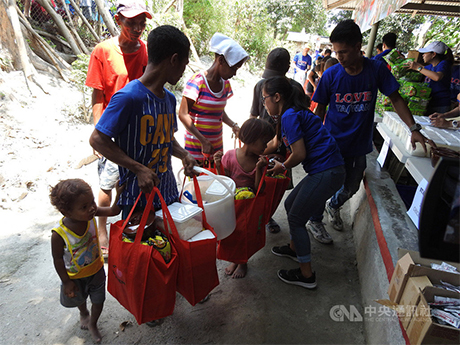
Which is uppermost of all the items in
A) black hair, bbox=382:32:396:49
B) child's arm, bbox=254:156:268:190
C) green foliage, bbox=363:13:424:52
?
green foliage, bbox=363:13:424:52

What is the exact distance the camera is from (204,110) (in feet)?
9.02

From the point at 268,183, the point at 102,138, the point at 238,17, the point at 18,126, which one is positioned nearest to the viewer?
the point at 102,138

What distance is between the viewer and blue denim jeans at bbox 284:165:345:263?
2355 mm

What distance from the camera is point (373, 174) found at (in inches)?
134

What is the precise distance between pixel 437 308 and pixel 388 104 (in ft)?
11.3

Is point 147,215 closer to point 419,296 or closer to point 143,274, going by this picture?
point 143,274

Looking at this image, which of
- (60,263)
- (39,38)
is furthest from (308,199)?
(39,38)

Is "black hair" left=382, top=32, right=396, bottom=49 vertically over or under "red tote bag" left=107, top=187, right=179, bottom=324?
over

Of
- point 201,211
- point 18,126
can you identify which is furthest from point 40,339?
point 18,126

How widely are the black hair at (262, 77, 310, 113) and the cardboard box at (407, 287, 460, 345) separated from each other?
1.49m

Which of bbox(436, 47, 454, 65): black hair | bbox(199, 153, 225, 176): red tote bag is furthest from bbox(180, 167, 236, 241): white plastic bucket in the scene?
bbox(436, 47, 454, 65): black hair

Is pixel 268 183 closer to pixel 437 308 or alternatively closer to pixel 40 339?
pixel 437 308

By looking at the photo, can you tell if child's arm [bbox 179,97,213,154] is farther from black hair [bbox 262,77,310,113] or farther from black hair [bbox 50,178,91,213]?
black hair [bbox 50,178,91,213]

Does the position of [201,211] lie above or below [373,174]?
above
